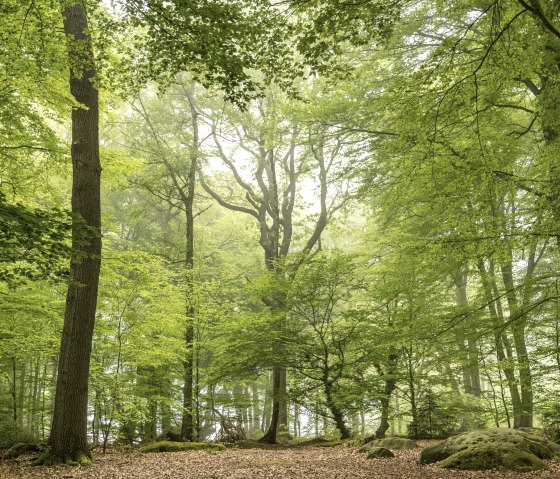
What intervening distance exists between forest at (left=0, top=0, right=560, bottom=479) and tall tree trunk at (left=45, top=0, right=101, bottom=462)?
35mm

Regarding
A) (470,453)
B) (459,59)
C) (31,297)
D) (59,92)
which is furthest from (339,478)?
(59,92)

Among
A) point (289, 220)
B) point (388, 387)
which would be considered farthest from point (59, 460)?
point (289, 220)

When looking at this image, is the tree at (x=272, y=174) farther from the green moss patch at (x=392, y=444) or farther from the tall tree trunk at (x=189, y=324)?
the green moss patch at (x=392, y=444)

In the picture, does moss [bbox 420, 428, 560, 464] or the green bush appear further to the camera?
the green bush

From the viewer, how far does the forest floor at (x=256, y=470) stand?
230 inches

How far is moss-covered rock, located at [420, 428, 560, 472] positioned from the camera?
5836 mm

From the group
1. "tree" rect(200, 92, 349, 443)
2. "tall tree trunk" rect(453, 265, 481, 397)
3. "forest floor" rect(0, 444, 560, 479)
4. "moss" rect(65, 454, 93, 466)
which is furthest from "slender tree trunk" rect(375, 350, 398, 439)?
"moss" rect(65, 454, 93, 466)

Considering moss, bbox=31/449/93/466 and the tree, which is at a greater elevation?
Answer: the tree

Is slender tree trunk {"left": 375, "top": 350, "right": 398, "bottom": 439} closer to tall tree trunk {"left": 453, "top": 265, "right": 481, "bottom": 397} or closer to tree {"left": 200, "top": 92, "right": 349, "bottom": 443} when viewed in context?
tall tree trunk {"left": 453, "top": 265, "right": 481, "bottom": 397}

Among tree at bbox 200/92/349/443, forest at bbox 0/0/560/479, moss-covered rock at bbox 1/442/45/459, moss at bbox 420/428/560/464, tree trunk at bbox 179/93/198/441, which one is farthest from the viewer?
tree at bbox 200/92/349/443

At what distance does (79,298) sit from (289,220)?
34.5 ft

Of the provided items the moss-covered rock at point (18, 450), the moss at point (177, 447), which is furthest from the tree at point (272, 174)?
the moss-covered rock at point (18, 450)

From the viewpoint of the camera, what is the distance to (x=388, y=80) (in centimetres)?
1003

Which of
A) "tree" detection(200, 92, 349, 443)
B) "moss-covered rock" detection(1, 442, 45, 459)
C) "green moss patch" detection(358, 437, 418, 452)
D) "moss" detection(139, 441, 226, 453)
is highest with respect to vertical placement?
"tree" detection(200, 92, 349, 443)
